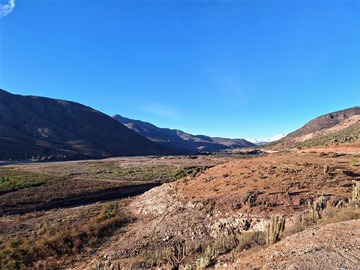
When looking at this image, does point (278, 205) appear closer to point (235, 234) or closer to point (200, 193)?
point (235, 234)

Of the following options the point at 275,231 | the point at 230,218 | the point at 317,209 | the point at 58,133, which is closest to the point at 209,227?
the point at 230,218

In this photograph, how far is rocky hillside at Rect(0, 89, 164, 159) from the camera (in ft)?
372

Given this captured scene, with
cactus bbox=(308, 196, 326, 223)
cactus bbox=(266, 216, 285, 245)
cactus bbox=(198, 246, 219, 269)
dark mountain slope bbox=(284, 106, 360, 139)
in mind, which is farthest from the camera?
dark mountain slope bbox=(284, 106, 360, 139)

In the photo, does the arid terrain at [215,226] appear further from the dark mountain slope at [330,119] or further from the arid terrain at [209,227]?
the dark mountain slope at [330,119]

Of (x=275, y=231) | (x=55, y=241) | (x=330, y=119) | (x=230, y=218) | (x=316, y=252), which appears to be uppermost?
(x=330, y=119)

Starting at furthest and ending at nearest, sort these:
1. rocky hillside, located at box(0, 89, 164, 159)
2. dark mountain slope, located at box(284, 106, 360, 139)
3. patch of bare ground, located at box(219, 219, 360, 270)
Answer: dark mountain slope, located at box(284, 106, 360, 139) → rocky hillside, located at box(0, 89, 164, 159) → patch of bare ground, located at box(219, 219, 360, 270)

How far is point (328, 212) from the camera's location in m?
12.6

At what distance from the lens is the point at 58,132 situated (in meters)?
144

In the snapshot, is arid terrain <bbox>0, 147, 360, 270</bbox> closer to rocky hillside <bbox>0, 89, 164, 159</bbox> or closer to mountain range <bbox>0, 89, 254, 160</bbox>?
mountain range <bbox>0, 89, 254, 160</bbox>

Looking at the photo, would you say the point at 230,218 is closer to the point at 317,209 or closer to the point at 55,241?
the point at 317,209

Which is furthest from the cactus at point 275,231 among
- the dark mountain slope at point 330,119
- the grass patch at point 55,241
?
the dark mountain slope at point 330,119

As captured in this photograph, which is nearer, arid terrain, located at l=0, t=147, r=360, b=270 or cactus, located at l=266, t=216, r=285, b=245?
arid terrain, located at l=0, t=147, r=360, b=270

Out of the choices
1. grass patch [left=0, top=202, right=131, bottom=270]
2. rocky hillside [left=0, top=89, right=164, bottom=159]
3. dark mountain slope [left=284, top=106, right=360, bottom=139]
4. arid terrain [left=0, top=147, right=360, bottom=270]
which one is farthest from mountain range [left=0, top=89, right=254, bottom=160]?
grass patch [left=0, top=202, right=131, bottom=270]

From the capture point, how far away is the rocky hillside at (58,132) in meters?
113
